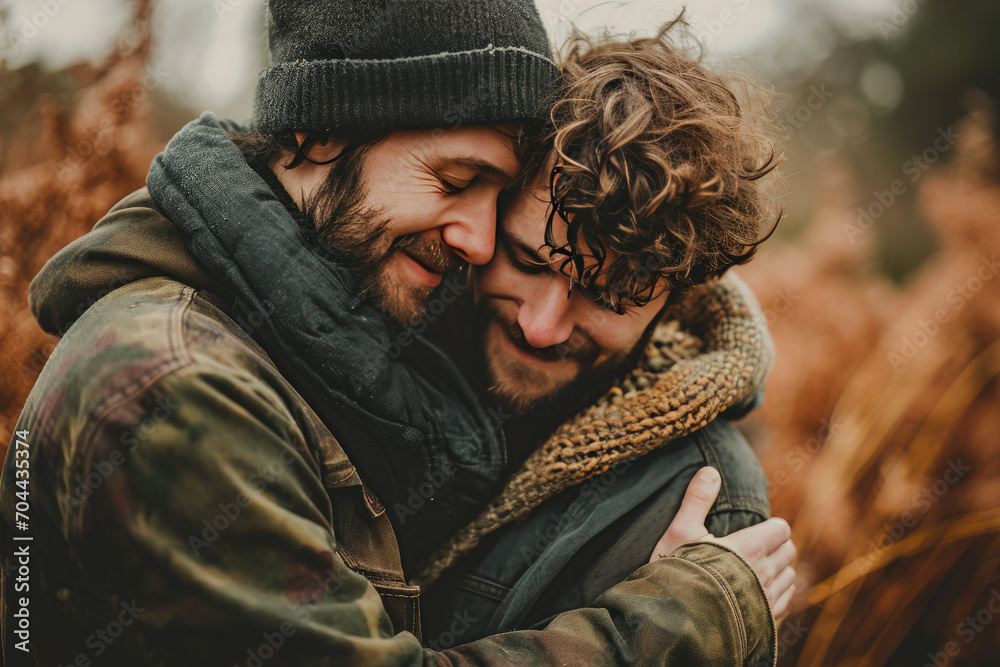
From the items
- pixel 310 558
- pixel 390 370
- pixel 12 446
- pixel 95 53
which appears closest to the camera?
pixel 310 558

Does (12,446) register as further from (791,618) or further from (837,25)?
(837,25)

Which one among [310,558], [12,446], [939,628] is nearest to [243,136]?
[12,446]

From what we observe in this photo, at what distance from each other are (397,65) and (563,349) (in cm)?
99

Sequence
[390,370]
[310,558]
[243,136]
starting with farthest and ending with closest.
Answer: [243,136] < [390,370] < [310,558]

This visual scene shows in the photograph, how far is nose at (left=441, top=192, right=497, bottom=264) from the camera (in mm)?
1721

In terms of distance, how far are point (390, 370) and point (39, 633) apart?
967mm

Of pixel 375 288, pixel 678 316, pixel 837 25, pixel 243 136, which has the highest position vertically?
pixel 837 25

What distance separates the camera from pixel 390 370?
1505 millimetres

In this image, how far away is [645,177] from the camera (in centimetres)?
170
